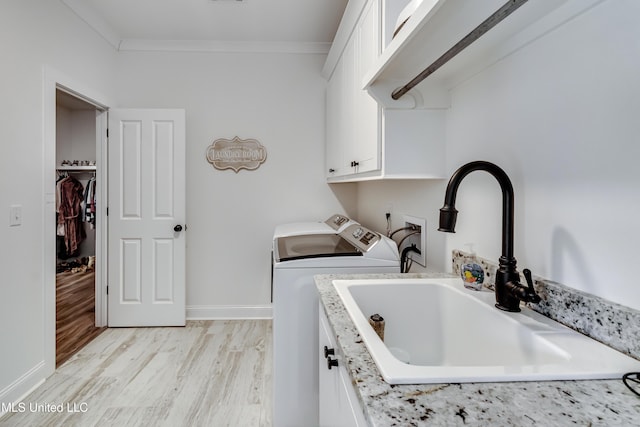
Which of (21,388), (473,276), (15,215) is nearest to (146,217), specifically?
(15,215)

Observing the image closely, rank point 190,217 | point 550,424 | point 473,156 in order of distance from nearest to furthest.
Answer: point 550,424 < point 473,156 < point 190,217

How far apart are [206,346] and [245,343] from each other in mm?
303

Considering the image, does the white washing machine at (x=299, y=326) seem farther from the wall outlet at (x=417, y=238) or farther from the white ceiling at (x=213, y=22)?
the white ceiling at (x=213, y=22)

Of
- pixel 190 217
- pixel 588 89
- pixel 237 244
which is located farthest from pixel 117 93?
pixel 588 89

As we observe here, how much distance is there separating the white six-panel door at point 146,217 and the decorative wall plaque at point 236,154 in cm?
30

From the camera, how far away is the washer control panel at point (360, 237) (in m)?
1.80

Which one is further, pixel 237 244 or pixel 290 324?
pixel 237 244

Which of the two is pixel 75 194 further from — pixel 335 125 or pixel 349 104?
pixel 349 104

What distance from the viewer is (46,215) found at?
215 cm

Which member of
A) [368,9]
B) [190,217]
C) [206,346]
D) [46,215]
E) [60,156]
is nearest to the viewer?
[368,9]

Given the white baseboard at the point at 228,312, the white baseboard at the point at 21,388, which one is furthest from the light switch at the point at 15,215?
the white baseboard at the point at 228,312

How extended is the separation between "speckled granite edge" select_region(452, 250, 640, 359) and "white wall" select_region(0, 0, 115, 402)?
2.55 metres

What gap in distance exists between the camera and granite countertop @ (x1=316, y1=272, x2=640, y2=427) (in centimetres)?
49

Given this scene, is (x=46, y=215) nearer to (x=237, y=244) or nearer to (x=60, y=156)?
(x=237, y=244)
